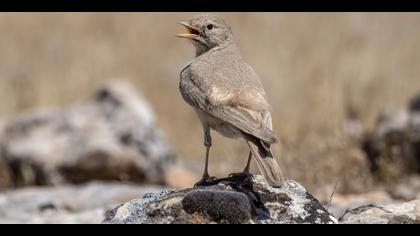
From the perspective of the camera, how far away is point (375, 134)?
11.6 meters

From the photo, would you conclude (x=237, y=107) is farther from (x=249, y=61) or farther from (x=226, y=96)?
(x=249, y=61)

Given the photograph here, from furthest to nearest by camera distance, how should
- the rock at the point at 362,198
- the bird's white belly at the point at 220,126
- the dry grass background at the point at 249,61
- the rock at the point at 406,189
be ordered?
the dry grass background at the point at 249,61
the rock at the point at 406,189
the rock at the point at 362,198
the bird's white belly at the point at 220,126

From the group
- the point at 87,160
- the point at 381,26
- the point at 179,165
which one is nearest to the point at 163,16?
the point at 381,26

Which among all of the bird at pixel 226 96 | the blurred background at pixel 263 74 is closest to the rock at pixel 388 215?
the bird at pixel 226 96

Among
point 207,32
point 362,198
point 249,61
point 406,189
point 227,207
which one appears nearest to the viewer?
point 227,207

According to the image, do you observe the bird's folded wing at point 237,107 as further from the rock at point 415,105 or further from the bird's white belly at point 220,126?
the rock at point 415,105

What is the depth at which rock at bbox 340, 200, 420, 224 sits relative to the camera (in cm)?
444

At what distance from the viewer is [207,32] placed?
675 cm

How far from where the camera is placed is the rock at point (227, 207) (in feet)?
13.8

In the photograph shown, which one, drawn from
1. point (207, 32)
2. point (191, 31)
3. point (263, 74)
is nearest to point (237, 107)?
point (207, 32)

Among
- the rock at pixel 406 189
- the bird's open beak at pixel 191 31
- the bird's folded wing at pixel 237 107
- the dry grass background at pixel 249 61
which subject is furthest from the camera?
the dry grass background at pixel 249 61

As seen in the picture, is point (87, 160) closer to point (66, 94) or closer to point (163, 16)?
point (66, 94)

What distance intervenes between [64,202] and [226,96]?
4.35 meters

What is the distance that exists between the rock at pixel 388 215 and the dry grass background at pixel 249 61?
21.2ft
